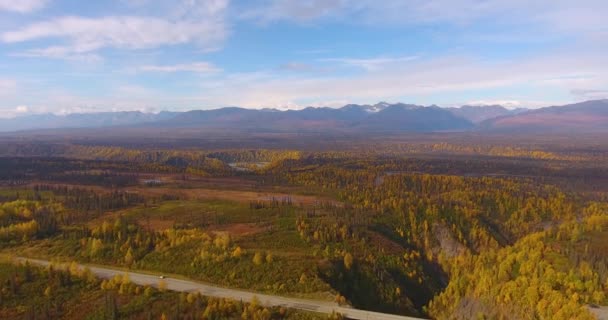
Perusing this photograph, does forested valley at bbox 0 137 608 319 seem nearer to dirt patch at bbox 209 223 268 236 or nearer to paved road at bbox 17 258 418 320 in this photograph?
dirt patch at bbox 209 223 268 236

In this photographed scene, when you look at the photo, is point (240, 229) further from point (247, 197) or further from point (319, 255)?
point (247, 197)

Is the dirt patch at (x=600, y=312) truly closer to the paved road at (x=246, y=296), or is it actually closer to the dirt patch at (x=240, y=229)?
the paved road at (x=246, y=296)

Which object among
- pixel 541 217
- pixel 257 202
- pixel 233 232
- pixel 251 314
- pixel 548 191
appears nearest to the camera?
pixel 251 314

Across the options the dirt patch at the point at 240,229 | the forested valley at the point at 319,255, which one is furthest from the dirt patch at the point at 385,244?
the dirt patch at the point at 240,229

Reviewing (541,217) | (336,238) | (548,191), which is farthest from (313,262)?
(548,191)

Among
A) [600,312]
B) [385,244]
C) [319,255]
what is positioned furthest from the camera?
[385,244]

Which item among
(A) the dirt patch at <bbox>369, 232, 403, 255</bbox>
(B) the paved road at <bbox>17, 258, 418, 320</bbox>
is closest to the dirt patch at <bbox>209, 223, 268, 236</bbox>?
(A) the dirt patch at <bbox>369, 232, 403, 255</bbox>

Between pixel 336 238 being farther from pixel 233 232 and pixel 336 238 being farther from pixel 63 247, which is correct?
pixel 63 247

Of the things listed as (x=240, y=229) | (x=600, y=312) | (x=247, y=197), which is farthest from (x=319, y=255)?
(x=247, y=197)
